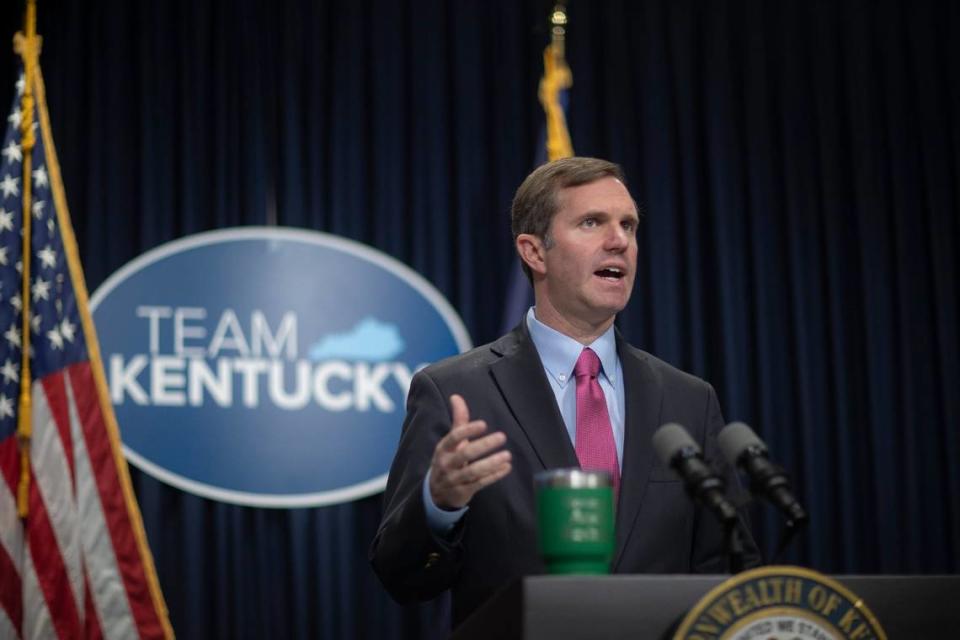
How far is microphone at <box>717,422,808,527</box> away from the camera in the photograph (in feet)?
5.31

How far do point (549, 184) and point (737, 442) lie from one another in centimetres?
89

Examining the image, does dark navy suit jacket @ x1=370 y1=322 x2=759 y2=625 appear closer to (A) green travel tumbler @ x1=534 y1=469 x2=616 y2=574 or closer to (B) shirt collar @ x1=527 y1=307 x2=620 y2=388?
(B) shirt collar @ x1=527 y1=307 x2=620 y2=388

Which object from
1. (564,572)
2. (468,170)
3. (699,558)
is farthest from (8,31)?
(564,572)

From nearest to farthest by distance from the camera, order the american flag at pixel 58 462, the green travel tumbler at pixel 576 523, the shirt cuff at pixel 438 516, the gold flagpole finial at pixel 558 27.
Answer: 1. the green travel tumbler at pixel 576 523
2. the shirt cuff at pixel 438 516
3. the american flag at pixel 58 462
4. the gold flagpole finial at pixel 558 27

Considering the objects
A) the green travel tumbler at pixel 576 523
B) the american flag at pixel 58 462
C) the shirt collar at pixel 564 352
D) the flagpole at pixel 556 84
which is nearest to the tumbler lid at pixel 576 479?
the green travel tumbler at pixel 576 523

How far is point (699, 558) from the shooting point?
2.26 meters

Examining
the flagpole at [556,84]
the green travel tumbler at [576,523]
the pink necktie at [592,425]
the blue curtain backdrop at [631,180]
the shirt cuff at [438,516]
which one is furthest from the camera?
the flagpole at [556,84]

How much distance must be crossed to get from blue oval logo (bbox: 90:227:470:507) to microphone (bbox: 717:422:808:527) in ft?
8.54

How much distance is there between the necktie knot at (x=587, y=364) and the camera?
2336 mm

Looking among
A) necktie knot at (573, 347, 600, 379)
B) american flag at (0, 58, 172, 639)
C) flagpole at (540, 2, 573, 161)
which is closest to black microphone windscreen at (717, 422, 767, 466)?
necktie knot at (573, 347, 600, 379)

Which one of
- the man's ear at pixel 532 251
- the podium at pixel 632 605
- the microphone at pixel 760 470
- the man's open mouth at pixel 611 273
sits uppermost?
the man's ear at pixel 532 251

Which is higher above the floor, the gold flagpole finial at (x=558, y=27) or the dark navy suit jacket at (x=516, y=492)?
the gold flagpole finial at (x=558, y=27)

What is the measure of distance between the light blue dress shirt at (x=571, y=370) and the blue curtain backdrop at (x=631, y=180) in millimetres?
2023

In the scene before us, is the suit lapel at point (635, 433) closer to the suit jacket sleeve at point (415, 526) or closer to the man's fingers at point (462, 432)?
the suit jacket sleeve at point (415, 526)
